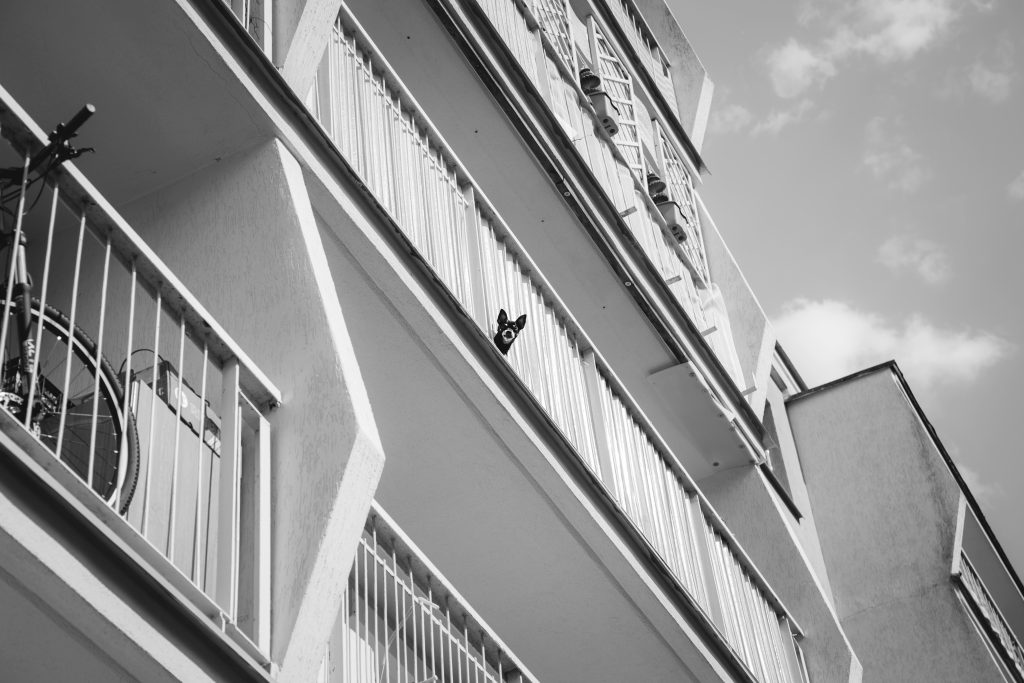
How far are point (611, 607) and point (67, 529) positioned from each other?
5257 millimetres

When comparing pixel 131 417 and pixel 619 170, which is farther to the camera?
pixel 619 170

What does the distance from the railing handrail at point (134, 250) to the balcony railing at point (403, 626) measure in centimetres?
117

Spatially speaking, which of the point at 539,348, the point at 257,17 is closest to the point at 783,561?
the point at 539,348

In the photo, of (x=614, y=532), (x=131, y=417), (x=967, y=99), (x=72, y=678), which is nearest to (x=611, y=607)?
(x=614, y=532)

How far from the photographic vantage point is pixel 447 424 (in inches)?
319

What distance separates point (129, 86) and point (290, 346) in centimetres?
164

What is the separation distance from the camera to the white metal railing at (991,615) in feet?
47.2

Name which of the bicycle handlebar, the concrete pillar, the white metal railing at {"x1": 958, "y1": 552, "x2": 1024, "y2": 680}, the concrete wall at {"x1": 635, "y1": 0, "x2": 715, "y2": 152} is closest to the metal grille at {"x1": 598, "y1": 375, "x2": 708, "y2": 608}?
the concrete pillar

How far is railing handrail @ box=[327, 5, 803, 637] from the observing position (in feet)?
28.8

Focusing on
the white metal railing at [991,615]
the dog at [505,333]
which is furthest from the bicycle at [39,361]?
the white metal railing at [991,615]

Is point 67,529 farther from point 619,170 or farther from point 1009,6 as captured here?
point 1009,6

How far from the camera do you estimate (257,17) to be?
7.60m

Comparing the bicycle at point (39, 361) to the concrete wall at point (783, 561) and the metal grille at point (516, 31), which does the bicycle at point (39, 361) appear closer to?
the metal grille at point (516, 31)

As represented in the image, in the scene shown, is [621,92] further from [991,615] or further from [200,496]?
[200,496]
